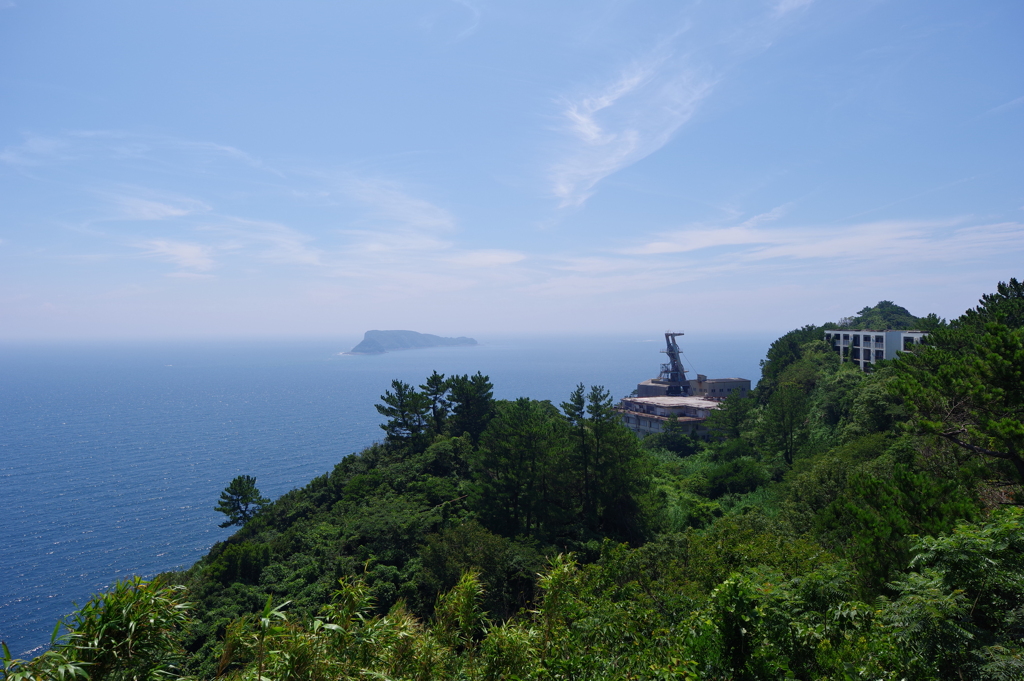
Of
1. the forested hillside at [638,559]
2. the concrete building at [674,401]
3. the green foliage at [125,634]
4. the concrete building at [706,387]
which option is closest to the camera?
the green foliage at [125,634]

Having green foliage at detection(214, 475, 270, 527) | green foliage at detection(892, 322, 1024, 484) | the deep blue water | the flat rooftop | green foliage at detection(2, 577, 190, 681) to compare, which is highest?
green foliage at detection(892, 322, 1024, 484)

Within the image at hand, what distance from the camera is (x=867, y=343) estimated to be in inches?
2030

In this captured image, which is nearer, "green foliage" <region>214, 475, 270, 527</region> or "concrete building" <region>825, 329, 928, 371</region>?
"green foliage" <region>214, 475, 270, 527</region>

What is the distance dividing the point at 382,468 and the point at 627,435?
20.5 m

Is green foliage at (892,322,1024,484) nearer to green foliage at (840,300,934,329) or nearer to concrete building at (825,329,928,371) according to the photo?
concrete building at (825,329,928,371)

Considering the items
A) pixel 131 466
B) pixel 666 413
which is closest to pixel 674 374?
pixel 666 413

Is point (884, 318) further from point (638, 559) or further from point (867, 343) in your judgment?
point (638, 559)

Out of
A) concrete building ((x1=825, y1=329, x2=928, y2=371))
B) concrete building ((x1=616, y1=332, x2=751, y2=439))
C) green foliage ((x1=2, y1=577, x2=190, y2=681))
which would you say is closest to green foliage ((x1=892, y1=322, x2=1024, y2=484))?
green foliage ((x1=2, y1=577, x2=190, y2=681))

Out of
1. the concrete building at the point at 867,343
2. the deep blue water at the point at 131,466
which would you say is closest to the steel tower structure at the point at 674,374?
the concrete building at the point at 867,343

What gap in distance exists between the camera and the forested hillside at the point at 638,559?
6090 millimetres

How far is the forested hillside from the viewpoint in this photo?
6090mm

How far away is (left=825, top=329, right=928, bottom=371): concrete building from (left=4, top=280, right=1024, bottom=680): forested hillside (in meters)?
5.67

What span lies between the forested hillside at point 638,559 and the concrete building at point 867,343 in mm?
5667

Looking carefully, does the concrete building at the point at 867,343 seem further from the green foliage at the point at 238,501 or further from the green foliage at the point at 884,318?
the green foliage at the point at 238,501
